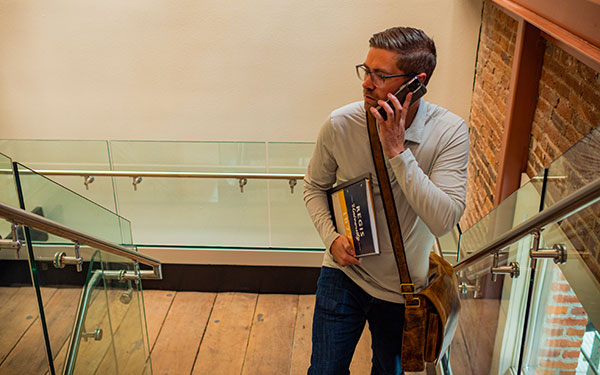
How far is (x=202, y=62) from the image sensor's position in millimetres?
5355

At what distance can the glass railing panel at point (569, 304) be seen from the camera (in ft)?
5.41

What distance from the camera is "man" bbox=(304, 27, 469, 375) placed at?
1905 mm

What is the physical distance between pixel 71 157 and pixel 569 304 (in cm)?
399

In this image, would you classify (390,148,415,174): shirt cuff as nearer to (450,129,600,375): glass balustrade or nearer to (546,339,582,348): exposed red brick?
(450,129,600,375): glass balustrade

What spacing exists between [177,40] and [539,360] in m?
4.22

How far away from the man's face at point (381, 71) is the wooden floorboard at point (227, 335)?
249 cm

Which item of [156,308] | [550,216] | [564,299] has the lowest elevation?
[156,308]

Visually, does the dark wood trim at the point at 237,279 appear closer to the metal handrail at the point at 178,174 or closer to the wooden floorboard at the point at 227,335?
the wooden floorboard at the point at 227,335

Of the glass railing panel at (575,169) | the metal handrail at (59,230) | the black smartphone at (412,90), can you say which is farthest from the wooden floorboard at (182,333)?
the glass railing panel at (575,169)

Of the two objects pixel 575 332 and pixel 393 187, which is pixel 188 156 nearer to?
pixel 393 187

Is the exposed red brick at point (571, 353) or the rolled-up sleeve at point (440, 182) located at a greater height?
the rolled-up sleeve at point (440, 182)

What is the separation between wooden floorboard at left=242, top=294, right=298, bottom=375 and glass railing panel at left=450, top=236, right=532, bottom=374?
1.41 metres

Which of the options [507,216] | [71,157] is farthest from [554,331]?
[71,157]

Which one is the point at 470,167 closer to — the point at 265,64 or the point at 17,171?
the point at 265,64
